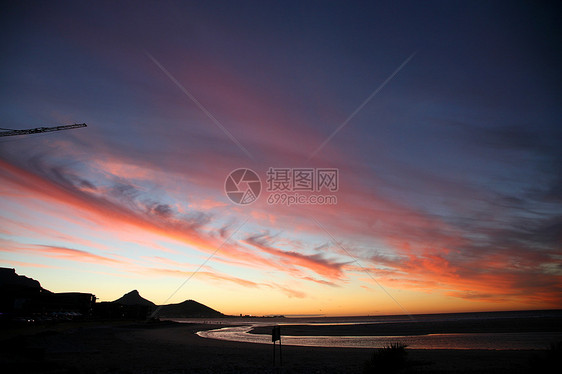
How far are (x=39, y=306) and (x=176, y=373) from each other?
121228 mm

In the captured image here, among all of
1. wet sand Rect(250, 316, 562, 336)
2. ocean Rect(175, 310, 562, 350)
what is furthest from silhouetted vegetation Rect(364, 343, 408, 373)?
wet sand Rect(250, 316, 562, 336)

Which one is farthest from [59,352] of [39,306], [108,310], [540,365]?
[108,310]

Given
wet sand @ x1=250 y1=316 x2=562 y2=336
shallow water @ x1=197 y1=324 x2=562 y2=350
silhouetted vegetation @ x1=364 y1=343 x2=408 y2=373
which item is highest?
silhouetted vegetation @ x1=364 y1=343 x2=408 y2=373

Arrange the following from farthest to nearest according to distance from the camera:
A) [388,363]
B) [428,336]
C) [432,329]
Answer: [432,329]
[428,336]
[388,363]

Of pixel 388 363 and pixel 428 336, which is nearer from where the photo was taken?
pixel 388 363

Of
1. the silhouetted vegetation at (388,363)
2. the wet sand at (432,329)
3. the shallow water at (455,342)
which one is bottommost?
the wet sand at (432,329)

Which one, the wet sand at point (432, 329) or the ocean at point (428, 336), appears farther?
the wet sand at point (432, 329)

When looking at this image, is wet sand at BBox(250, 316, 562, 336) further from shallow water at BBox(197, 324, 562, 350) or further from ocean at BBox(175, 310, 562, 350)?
shallow water at BBox(197, 324, 562, 350)

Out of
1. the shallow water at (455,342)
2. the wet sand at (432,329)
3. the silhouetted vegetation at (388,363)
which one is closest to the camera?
the silhouetted vegetation at (388,363)

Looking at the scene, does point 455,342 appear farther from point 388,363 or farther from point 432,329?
point 432,329

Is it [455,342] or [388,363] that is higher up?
[388,363]

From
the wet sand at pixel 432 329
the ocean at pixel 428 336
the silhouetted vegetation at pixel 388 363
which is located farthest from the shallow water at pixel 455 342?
the silhouetted vegetation at pixel 388 363

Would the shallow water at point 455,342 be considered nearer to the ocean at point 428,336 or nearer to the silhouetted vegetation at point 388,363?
the ocean at point 428,336

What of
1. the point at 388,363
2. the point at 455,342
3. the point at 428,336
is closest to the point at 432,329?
the point at 428,336
